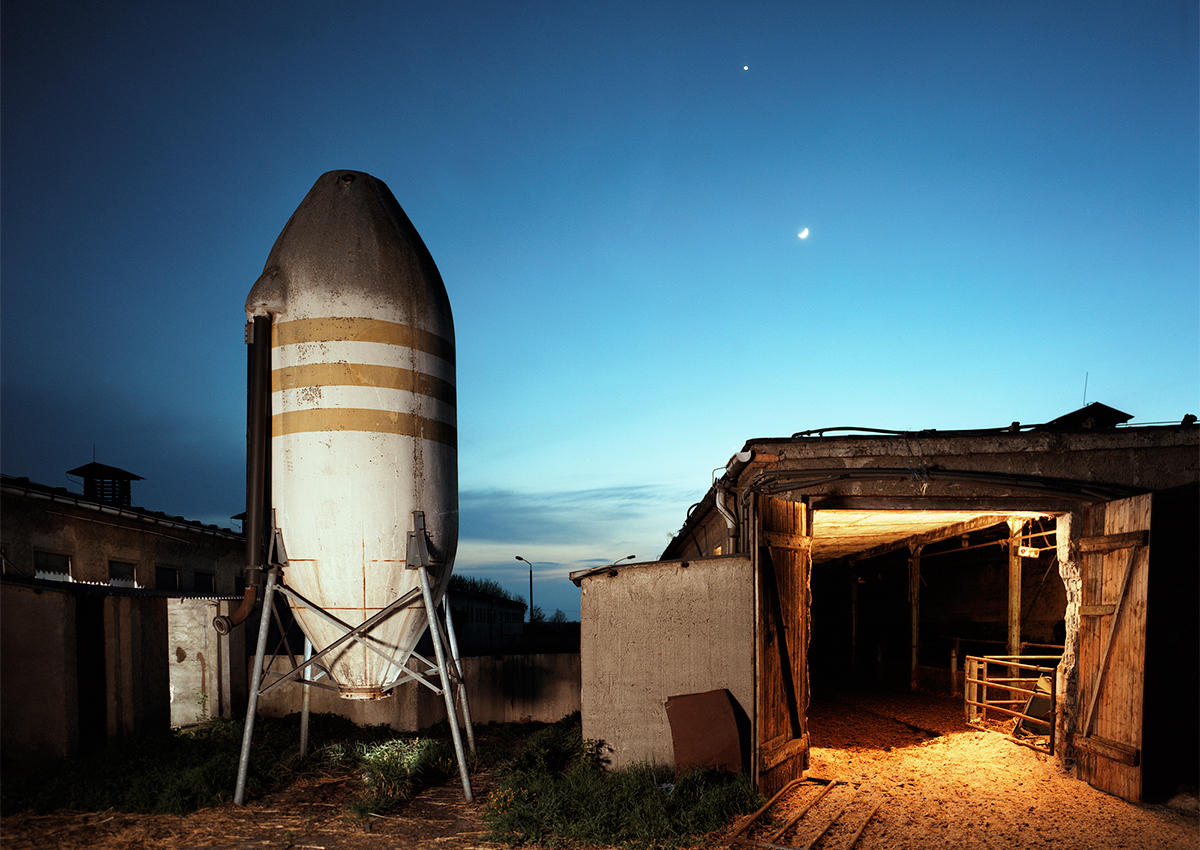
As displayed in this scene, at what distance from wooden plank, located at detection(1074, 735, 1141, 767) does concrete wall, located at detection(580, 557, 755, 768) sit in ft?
13.7

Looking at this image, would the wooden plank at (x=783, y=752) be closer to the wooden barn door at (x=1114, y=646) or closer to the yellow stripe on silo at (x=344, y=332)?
the wooden barn door at (x=1114, y=646)

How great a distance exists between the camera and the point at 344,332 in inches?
308

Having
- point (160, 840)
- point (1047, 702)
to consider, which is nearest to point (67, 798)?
point (160, 840)

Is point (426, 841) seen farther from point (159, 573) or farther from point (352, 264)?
point (159, 573)

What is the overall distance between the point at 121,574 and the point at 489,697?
7.74m

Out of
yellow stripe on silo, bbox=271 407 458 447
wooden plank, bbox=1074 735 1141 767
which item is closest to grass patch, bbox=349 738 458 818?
yellow stripe on silo, bbox=271 407 458 447

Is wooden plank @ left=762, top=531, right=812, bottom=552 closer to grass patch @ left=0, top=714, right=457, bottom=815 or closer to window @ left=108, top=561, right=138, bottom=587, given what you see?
grass patch @ left=0, top=714, right=457, bottom=815

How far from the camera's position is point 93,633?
10.1 m

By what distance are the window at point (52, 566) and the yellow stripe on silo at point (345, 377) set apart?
25.0 ft

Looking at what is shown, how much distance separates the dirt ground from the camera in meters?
6.94

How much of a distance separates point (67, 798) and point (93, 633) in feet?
9.54

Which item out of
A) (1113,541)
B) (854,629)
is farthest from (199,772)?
(854,629)

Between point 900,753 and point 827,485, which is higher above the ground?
point 827,485

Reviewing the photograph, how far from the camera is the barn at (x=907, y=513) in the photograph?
845 cm
